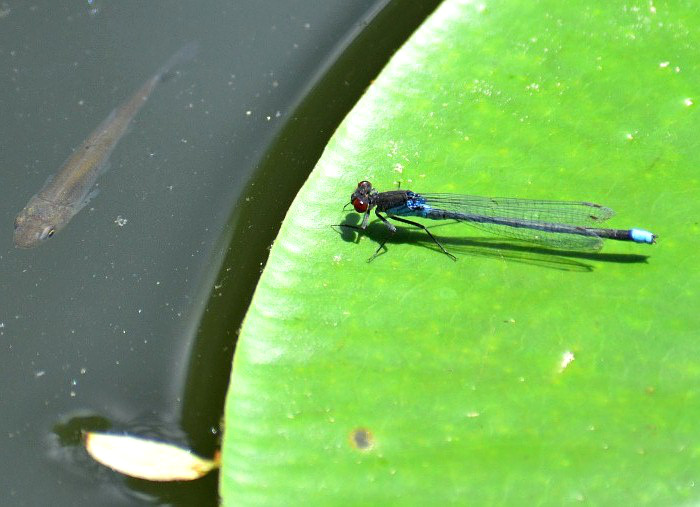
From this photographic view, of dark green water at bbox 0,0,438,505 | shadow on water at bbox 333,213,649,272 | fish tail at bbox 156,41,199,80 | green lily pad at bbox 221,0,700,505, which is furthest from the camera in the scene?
fish tail at bbox 156,41,199,80

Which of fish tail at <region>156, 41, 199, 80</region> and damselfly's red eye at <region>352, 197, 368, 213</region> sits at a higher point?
fish tail at <region>156, 41, 199, 80</region>

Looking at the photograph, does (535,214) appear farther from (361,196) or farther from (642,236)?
(361,196)

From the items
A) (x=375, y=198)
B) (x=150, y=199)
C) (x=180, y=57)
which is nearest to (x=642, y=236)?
(x=375, y=198)

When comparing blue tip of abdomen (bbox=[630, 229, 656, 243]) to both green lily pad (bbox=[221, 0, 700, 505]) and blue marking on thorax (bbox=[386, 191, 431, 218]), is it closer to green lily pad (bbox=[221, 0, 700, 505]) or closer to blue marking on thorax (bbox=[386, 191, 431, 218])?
green lily pad (bbox=[221, 0, 700, 505])

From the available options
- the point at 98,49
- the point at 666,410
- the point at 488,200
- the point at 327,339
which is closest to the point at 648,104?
the point at 488,200

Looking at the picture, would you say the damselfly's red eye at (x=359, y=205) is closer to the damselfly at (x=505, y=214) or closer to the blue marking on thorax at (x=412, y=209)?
the damselfly at (x=505, y=214)

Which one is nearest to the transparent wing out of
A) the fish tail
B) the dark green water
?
the dark green water

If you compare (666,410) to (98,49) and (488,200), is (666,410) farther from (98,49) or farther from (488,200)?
(98,49)
